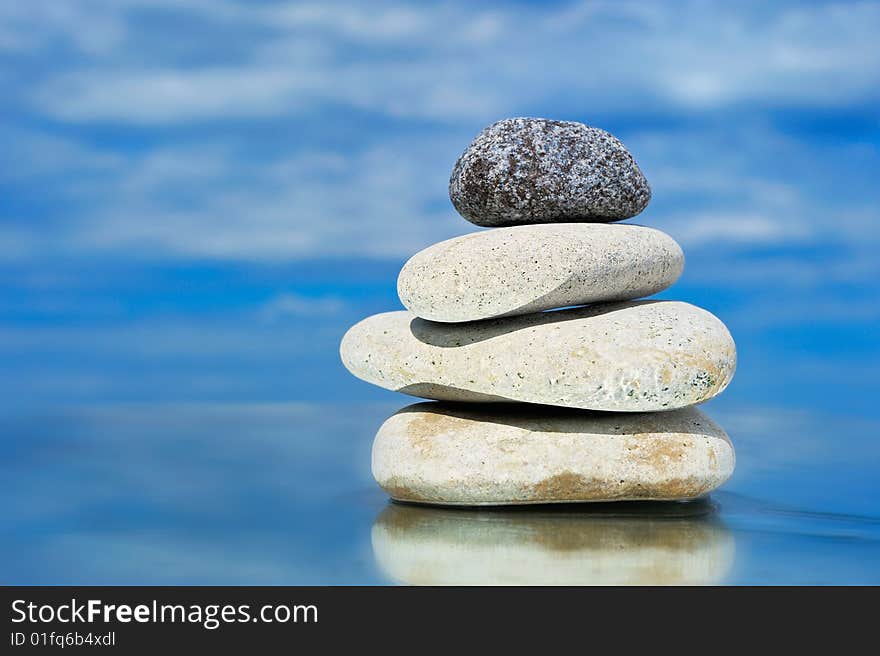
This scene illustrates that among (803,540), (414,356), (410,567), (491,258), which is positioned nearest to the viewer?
(410,567)

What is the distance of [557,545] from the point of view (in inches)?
269

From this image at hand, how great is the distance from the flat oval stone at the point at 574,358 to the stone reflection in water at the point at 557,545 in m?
0.86

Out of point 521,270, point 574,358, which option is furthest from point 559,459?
point 521,270

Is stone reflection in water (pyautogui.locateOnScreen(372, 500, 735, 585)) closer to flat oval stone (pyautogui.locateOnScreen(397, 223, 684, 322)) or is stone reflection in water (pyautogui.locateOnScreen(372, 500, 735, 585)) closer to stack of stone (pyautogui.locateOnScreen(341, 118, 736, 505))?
stack of stone (pyautogui.locateOnScreen(341, 118, 736, 505))

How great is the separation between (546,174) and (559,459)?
2.22 metres

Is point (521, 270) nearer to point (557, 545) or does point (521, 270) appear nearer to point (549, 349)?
point (549, 349)

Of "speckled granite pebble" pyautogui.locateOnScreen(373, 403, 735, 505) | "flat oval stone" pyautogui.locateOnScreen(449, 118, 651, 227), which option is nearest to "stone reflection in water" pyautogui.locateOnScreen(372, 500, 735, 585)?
"speckled granite pebble" pyautogui.locateOnScreen(373, 403, 735, 505)

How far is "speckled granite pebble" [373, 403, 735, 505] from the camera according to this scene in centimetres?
785

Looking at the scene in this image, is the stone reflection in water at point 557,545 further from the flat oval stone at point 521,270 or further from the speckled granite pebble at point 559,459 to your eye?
the flat oval stone at point 521,270

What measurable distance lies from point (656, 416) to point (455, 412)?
1607 mm

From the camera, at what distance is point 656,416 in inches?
320

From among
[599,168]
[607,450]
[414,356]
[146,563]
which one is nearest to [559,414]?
[607,450]

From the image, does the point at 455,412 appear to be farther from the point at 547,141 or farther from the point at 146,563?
the point at 146,563
